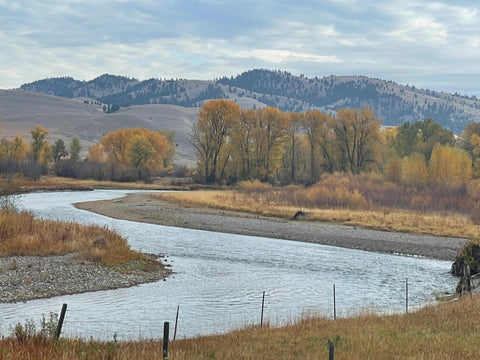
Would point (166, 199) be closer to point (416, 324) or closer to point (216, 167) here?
point (216, 167)

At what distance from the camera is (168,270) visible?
31391 millimetres

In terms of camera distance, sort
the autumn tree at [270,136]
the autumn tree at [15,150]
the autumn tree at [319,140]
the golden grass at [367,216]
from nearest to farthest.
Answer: the golden grass at [367,216]
the autumn tree at [319,140]
the autumn tree at [270,136]
the autumn tree at [15,150]

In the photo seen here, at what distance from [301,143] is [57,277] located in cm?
8593

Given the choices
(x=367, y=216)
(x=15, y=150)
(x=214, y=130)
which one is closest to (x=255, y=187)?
(x=214, y=130)

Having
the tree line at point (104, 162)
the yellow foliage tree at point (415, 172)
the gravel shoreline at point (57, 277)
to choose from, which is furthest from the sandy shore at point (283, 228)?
the tree line at point (104, 162)

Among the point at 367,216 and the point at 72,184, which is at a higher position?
the point at 367,216

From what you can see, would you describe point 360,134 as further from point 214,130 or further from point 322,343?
point 322,343

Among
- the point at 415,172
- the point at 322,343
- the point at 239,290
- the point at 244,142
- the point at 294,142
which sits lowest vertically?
the point at 239,290

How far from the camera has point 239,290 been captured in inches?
1070

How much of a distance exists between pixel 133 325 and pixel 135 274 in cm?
917

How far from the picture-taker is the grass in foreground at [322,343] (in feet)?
37.4

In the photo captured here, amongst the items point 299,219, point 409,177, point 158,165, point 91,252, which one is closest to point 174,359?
point 91,252

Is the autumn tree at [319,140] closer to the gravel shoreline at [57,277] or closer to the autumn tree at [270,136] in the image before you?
the autumn tree at [270,136]

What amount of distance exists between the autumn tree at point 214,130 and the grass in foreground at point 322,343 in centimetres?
8897
